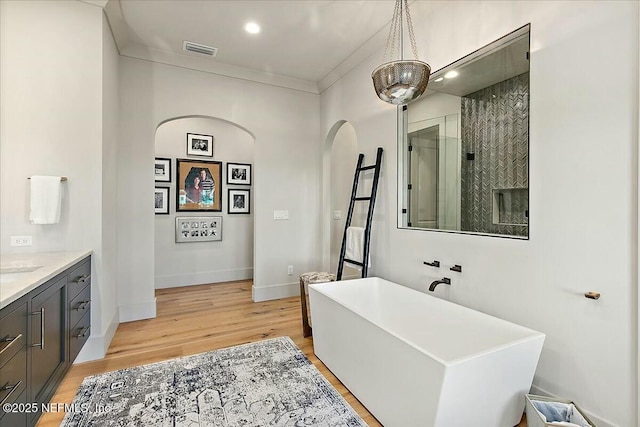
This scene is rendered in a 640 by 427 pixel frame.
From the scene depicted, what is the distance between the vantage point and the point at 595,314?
5.16 feet

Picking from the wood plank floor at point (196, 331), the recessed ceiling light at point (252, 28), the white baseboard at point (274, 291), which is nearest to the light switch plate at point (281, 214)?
the white baseboard at point (274, 291)

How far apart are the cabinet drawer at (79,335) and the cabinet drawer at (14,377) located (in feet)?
2.29

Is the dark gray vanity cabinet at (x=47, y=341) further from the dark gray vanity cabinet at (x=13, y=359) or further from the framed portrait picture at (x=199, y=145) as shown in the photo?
the framed portrait picture at (x=199, y=145)

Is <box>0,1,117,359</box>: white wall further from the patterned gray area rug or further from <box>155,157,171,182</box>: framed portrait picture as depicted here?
<box>155,157,171,182</box>: framed portrait picture

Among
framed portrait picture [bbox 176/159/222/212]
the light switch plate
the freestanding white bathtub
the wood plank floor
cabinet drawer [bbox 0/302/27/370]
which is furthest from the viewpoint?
framed portrait picture [bbox 176/159/222/212]

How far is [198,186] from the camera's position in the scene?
16.3 feet

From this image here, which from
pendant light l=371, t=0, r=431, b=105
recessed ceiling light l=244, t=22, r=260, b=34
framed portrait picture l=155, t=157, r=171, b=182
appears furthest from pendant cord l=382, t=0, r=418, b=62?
framed portrait picture l=155, t=157, r=171, b=182

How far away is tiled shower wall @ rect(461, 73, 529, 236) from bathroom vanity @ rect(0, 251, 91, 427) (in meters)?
2.62

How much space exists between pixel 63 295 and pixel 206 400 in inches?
42.5

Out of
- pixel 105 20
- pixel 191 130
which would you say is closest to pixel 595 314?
pixel 105 20

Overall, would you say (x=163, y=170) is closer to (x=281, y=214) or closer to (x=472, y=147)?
(x=281, y=214)

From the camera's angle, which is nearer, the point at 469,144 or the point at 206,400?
the point at 206,400

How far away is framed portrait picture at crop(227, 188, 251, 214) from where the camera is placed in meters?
5.25

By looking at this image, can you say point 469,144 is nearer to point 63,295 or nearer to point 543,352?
point 543,352
